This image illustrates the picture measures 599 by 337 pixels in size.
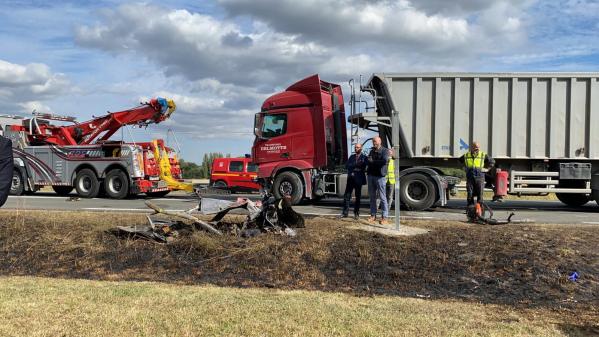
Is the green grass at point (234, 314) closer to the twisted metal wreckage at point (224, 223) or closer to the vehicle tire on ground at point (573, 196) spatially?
the twisted metal wreckage at point (224, 223)

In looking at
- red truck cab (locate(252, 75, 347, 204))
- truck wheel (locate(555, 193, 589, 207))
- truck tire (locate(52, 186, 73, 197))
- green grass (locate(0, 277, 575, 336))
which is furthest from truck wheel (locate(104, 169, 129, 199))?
truck wheel (locate(555, 193, 589, 207))

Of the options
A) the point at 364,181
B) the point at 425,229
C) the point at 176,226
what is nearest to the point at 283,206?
the point at 176,226

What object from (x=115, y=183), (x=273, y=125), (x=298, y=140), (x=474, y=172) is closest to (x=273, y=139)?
(x=273, y=125)

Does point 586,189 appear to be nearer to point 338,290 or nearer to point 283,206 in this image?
point 283,206

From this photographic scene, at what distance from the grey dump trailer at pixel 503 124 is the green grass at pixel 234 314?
8395mm

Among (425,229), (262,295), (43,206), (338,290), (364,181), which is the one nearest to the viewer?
(262,295)

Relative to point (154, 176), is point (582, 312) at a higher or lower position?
lower

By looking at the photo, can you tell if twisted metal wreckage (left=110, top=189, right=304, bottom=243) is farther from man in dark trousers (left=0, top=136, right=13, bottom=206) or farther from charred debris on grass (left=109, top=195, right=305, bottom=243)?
man in dark trousers (left=0, top=136, right=13, bottom=206)

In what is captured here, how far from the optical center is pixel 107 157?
1780 centimetres

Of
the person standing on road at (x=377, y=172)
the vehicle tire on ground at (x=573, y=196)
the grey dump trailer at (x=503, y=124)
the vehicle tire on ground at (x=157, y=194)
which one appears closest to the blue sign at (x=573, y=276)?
the person standing on road at (x=377, y=172)

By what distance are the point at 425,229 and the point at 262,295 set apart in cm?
403

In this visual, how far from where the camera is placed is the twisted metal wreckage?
306 inches

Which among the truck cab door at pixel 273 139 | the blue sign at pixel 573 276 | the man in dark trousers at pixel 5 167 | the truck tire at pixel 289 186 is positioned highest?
the truck cab door at pixel 273 139

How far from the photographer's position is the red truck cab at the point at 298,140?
1420 centimetres
